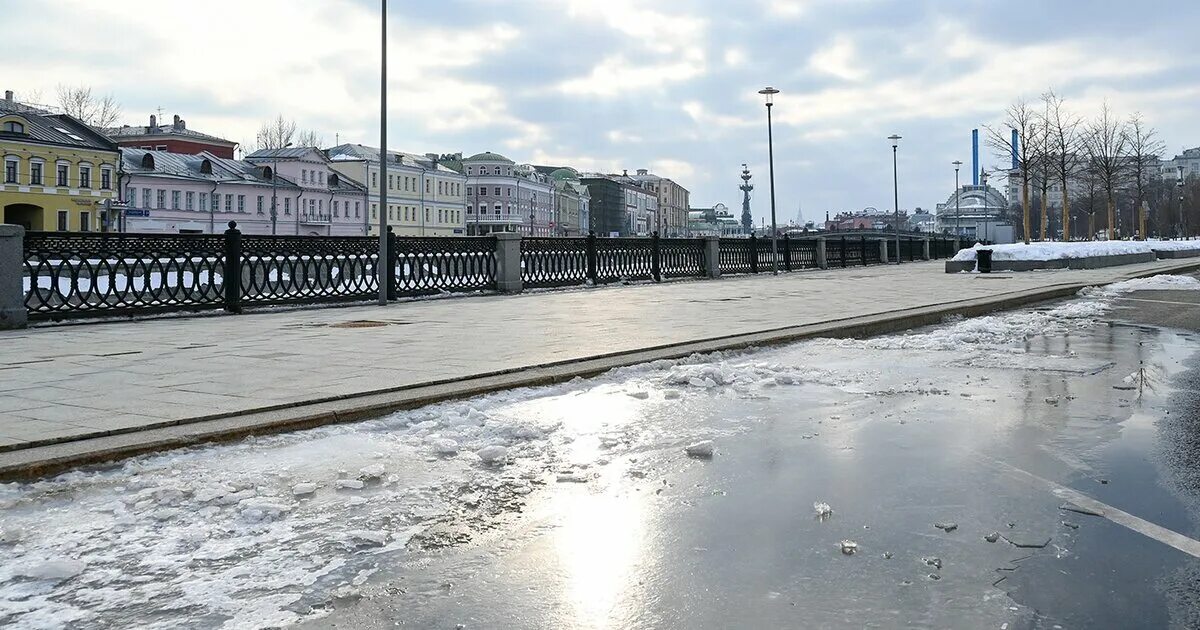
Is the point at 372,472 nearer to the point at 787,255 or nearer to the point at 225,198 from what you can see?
the point at 787,255

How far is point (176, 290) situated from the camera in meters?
15.8

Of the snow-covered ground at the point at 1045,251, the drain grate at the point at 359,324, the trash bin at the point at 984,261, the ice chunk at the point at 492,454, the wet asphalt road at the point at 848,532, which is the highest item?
the snow-covered ground at the point at 1045,251

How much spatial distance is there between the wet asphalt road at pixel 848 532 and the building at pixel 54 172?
7095 cm

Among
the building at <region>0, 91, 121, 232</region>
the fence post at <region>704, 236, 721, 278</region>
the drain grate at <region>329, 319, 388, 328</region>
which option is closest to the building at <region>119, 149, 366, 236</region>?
the building at <region>0, 91, 121, 232</region>

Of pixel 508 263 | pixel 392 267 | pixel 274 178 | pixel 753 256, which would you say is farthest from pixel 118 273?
pixel 274 178

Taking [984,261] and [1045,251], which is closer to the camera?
[984,261]

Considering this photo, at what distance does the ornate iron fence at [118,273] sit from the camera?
46.1 ft

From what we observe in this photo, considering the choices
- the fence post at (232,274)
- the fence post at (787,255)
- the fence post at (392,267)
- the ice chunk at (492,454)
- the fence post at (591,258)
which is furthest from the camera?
the fence post at (787,255)

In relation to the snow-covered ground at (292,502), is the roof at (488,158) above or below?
above

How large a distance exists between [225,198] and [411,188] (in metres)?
28.9

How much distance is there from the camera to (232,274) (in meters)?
16.4

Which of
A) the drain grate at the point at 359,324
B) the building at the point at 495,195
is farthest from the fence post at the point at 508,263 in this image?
the building at the point at 495,195

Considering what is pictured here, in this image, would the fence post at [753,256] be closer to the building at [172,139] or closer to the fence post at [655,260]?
the fence post at [655,260]

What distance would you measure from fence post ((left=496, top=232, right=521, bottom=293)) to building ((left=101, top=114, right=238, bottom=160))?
8434cm
